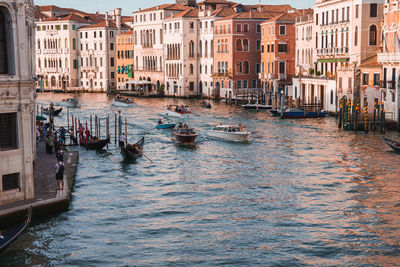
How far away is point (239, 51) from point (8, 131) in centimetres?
5376

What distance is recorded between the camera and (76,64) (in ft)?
318

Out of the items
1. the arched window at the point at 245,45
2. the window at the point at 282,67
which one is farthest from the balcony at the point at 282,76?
the arched window at the point at 245,45

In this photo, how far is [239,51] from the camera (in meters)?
70.4

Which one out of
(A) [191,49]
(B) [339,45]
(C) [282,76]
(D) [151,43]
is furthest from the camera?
(D) [151,43]

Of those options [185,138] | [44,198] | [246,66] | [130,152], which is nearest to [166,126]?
[185,138]

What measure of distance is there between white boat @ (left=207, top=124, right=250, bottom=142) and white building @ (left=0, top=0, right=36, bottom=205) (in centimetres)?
1982

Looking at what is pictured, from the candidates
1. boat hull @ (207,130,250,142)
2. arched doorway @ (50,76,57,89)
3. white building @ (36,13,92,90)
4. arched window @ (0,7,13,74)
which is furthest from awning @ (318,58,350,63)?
arched doorway @ (50,76,57,89)

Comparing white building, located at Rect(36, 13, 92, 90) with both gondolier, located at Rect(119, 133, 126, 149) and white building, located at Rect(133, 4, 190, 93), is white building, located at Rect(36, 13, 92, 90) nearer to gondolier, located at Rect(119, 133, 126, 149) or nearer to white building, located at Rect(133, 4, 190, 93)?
white building, located at Rect(133, 4, 190, 93)

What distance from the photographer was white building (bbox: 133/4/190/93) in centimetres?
8250

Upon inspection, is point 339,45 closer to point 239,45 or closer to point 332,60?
point 332,60

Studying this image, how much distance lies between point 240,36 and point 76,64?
34.9 metres

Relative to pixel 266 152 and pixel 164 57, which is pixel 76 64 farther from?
pixel 266 152

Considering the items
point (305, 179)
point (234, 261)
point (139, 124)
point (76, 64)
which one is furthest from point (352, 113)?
point (76, 64)

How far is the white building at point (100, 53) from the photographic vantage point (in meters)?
92.1
